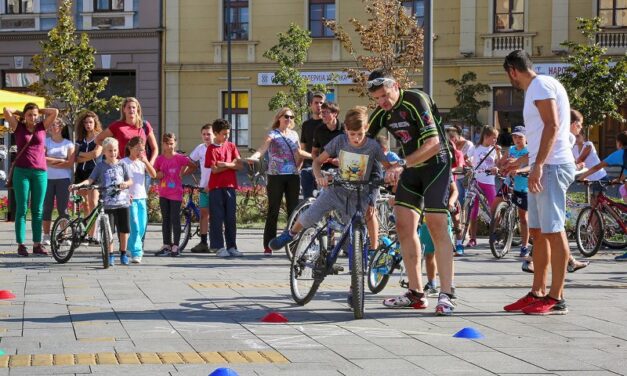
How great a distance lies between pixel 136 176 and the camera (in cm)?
1419

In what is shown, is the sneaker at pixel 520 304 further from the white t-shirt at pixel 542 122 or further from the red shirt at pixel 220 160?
the red shirt at pixel 220 160

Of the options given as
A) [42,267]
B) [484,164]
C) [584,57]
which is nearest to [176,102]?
[584,57]

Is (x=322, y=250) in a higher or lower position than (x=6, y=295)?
higher

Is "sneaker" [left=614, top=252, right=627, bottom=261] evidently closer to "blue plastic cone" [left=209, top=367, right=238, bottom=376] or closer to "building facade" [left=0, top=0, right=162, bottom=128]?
"blue plastic cone" [left=209, top=367, right=238, bottom=376]

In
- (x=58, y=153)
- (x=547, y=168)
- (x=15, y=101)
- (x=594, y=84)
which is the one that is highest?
Result: (x=594, y=84)

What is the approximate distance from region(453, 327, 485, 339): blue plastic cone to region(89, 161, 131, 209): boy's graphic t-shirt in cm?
663

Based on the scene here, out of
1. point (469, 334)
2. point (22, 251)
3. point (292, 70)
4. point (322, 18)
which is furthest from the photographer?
point (322, 18)

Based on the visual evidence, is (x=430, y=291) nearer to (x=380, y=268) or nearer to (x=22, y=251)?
(x=380, y=268)

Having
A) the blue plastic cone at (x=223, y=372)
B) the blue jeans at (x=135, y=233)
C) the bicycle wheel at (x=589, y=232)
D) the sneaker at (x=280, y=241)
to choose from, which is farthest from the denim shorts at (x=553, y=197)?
the bicycle wheel at (x=589, y=232)

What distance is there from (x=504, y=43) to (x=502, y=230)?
24.9 m

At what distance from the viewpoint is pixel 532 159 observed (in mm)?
9219

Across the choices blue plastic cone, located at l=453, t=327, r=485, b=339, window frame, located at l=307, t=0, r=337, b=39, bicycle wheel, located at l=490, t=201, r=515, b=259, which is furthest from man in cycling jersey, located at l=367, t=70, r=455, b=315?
window frame, located at l=307, t=0, r=337, b=39

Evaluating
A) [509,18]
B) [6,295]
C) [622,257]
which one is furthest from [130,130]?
[509,18]

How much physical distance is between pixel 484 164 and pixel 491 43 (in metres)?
23.2
